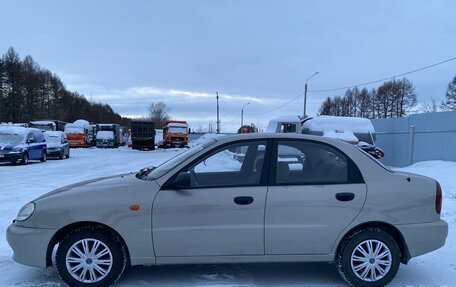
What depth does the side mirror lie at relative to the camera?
426 centimetres

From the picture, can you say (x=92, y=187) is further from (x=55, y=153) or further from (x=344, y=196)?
(x=55, y=153)

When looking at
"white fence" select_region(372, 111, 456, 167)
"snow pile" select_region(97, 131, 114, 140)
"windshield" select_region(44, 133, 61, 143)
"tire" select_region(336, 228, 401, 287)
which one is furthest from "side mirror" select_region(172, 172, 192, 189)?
"snow pile" select_region(97, 131, 114, 140)

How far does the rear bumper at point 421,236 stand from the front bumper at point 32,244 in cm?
373

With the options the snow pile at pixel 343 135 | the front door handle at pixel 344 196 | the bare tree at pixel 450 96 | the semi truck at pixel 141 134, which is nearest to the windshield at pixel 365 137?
the snow pile at pixel 343 135

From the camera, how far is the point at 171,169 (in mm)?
4465

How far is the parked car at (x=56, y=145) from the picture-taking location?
2545 cm

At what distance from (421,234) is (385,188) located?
0.65 meters

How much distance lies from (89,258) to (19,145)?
18289mm

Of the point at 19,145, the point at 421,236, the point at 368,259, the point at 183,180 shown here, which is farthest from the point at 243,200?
the point at 19,145

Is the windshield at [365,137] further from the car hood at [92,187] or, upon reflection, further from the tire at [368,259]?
the car hood at [92,187]

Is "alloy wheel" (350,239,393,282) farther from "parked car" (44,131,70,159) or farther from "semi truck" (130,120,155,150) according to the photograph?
"semi truck" (130,120,155,150)

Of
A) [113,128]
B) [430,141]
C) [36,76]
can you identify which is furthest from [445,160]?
[36,76]

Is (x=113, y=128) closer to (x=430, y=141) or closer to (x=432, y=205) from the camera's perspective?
(x=430, y=141)

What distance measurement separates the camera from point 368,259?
448 centimetres
